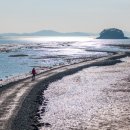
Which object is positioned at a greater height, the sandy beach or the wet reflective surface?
the sandy beach

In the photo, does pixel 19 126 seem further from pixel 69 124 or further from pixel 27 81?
pixel 27 81

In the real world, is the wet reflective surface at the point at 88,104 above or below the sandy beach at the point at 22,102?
below

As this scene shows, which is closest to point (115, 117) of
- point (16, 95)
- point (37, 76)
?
point (16, 95)

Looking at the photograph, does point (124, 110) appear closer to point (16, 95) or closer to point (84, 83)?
point (16, 95)

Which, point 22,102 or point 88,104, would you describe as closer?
point 22,102

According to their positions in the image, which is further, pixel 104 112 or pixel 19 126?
pixel 104 112

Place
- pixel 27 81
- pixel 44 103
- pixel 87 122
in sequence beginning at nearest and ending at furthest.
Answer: pixel 87 122
pixel 44 103
pixel 27 81

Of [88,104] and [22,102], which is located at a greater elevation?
[22,102]

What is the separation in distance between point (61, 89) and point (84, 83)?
302 inches

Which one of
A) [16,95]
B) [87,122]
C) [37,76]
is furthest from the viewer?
[37,76]

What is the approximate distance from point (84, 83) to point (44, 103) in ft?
62.2

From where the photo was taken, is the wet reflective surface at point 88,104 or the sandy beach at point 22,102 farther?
the wet reflective surface at point 88,104

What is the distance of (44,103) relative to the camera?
145 feet

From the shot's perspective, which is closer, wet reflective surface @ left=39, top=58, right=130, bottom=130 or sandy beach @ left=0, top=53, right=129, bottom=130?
sandy beach @ left=0, top=53, right=129, bottom=130
